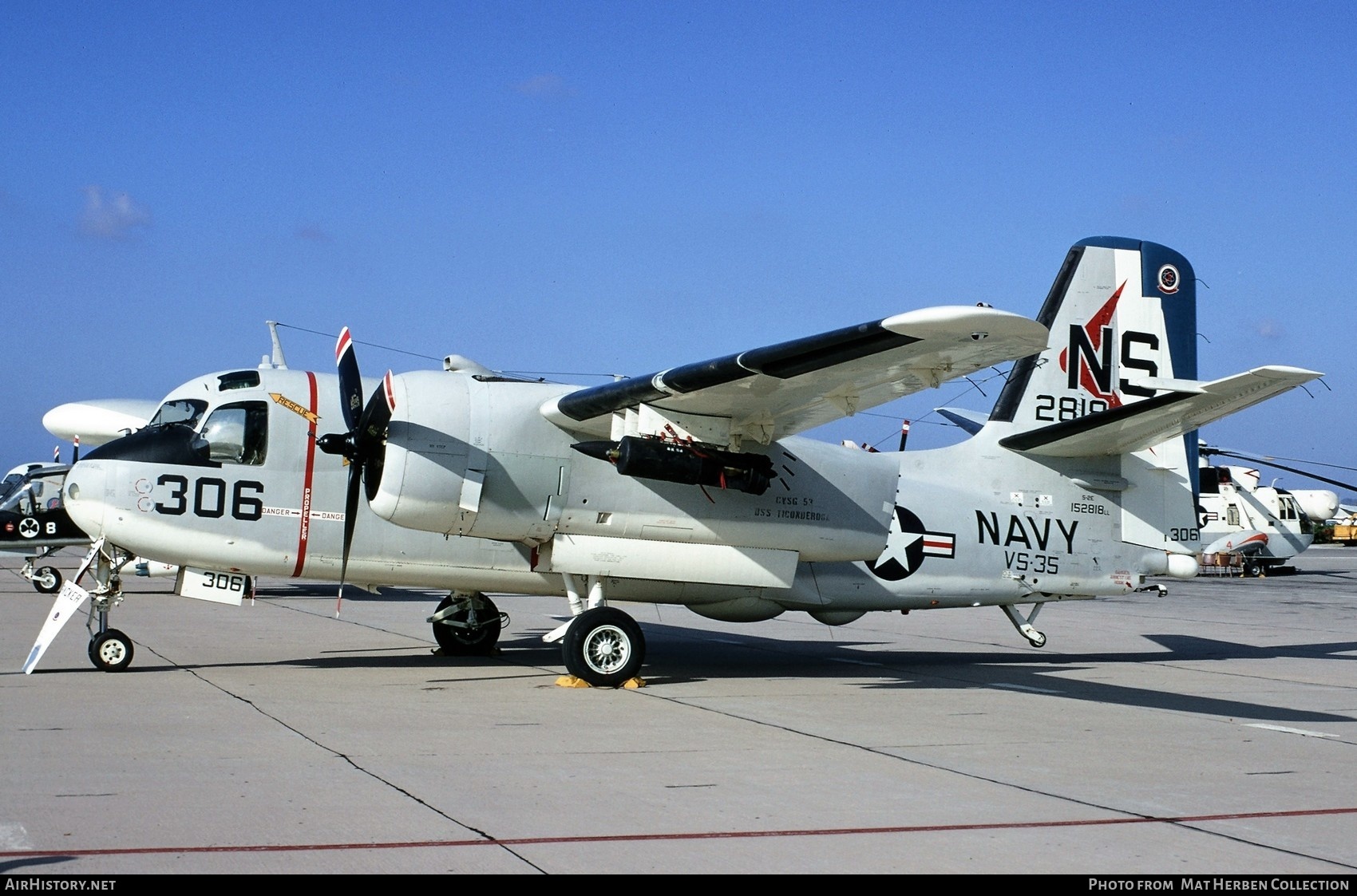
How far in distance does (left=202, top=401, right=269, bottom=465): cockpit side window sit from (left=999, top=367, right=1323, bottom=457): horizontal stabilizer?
9.04m

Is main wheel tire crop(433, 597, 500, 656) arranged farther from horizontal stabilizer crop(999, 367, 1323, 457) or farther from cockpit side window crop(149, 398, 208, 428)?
horizontal stabilizer crop(999, 367, 1323, 457)

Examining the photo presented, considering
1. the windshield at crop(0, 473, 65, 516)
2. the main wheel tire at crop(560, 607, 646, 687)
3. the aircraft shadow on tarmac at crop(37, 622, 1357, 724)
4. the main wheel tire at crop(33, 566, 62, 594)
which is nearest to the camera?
the main wheel tire at crop(560, 607, 646, 687)

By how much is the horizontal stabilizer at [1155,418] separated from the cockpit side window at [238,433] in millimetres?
9043

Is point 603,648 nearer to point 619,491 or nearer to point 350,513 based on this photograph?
point 619,491

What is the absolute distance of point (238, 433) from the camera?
13172mm

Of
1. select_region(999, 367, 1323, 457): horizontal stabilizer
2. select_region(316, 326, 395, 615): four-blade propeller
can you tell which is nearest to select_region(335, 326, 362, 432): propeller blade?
select_region(316, 326, 395, 615): four-blade propeller

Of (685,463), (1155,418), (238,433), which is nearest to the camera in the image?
(685,463)

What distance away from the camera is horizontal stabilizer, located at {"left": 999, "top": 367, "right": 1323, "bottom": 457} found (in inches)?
461

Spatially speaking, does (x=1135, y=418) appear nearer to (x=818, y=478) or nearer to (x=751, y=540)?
(x=818, y=478)

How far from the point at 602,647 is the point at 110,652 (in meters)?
5.29

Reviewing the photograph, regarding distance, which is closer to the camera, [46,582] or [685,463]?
[685,463]

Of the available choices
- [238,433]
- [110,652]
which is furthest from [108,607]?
A: [238,433]

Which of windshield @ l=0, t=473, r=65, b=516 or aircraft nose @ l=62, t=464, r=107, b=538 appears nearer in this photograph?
aircraft nose @ l=62, t=464, r=107, b=538

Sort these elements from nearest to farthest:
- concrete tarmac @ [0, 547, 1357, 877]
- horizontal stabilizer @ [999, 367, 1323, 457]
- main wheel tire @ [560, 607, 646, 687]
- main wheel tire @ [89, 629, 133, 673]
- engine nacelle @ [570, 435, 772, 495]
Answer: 1. concrete tarmac @ [0, 547, 1357, 877]
2. horizontal stabilizer @ [999, 367, 1323, 457]
3. engine nacelle @ [570, 435, 772, 495]
4. main wheel tire @ [560, 607, 646, 687]
5. main wheel tire @ [89, 629, 133, 673]
